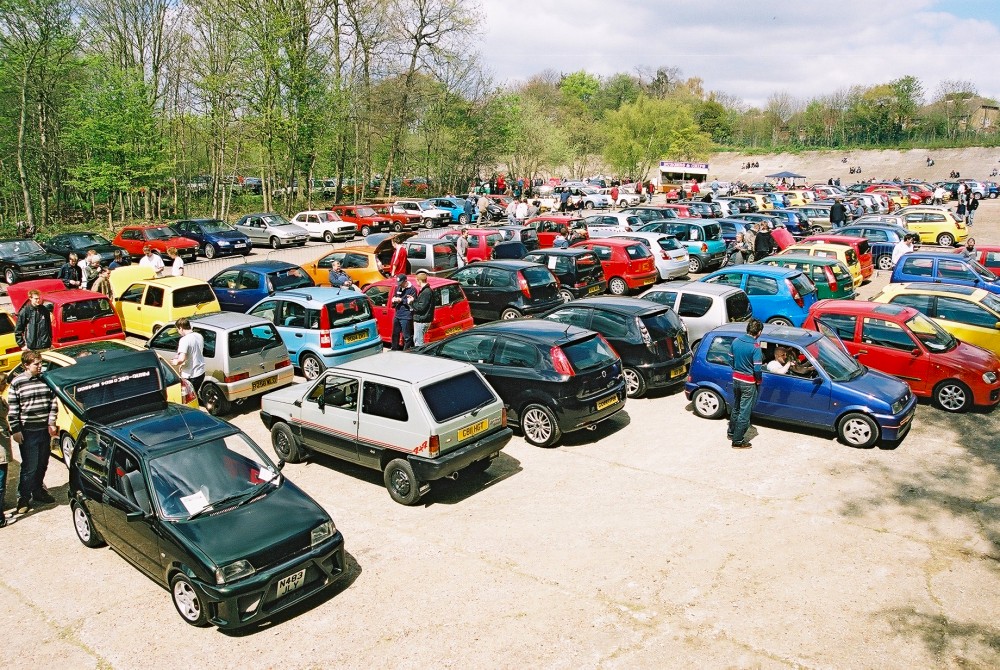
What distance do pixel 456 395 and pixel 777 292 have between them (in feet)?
30.0

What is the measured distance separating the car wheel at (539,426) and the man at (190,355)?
5170 mm

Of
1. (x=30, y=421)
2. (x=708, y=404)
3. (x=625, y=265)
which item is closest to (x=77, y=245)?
(x=625, y=265)

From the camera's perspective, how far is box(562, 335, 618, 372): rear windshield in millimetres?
10164

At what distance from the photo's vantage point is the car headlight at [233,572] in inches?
233

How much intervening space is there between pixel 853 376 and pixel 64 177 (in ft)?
142

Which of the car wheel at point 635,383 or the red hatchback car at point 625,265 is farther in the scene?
the red hatchback car at point 625,265

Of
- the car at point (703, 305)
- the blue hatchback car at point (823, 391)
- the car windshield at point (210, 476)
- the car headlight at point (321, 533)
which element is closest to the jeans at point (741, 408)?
the blue hatchback car at point (823, 391)

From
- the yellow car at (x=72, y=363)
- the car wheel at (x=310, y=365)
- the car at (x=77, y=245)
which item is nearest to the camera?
the yellow car at (x=72, y=363)

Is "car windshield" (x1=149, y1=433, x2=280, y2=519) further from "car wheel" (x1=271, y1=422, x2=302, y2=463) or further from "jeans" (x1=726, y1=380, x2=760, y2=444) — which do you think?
"jeans" (x1=726, y1=380, x2=760, y2=444)

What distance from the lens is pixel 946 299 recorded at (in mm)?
13164

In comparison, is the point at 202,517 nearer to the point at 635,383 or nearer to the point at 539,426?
the point at 539,426

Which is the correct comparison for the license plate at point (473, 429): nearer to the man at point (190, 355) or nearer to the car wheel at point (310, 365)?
the man at point (190, 355)

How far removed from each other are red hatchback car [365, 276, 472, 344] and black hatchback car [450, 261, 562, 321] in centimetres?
143

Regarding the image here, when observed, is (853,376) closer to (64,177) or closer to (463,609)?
(463,609)
